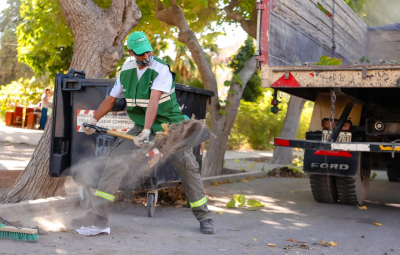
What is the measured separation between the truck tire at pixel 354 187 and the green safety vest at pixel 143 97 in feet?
9.08

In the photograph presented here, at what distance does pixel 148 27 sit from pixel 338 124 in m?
5.99

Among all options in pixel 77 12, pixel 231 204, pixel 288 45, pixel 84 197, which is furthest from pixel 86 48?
pixel 231 204

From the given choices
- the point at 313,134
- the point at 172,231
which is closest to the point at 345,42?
the point at 313,134

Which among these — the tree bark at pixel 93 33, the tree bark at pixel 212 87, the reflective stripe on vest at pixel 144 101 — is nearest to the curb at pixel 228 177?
the tree bark at pixel 212 87

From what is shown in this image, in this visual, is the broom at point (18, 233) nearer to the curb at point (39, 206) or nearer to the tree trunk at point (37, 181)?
the curb at point (39, 206)

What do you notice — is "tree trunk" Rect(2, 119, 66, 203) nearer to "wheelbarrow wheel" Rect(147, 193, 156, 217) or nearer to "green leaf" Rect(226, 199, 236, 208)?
"wheelbarrow wheel" Rect(147, 193, 156, 217)

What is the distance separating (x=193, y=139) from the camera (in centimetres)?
450

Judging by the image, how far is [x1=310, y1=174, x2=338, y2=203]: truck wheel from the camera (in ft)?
21.4

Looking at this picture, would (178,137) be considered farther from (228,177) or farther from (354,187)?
(228,177)

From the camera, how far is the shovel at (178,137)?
425 centimetres

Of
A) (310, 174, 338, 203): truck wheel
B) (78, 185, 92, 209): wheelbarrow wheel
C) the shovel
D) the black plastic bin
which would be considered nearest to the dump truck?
(310, 174, 338, 203): truck wheel

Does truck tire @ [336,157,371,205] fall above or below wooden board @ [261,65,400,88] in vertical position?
below

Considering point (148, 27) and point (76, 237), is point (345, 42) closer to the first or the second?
point (148, 27)

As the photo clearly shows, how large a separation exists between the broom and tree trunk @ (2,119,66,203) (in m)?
1.57
